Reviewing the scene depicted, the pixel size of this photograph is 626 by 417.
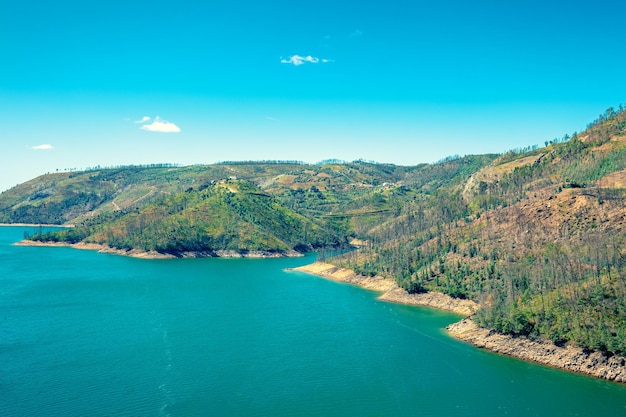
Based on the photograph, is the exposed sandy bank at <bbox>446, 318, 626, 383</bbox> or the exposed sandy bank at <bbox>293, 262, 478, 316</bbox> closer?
the exposed sandy bank at <bbox>446, 318, 626, 383</bbox>

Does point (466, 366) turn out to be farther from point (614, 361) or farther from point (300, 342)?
point (300, 342)

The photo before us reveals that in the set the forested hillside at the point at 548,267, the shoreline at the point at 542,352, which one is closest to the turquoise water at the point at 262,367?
the shoreline at the point at 542,352

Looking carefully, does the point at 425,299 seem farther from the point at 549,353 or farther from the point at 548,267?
the point at 549,353

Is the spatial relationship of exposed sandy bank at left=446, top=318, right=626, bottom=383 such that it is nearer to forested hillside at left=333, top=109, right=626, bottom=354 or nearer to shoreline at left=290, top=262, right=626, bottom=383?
shoreline at left=290, top=262, right=626, bottom=383

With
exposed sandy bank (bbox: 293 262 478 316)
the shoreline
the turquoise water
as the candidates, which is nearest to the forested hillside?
the shoreline

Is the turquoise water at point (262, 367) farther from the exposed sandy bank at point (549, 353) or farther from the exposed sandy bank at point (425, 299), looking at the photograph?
the exposed sandy bank at point (425, 299)

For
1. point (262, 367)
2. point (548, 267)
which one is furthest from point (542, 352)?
point (262, 367)
